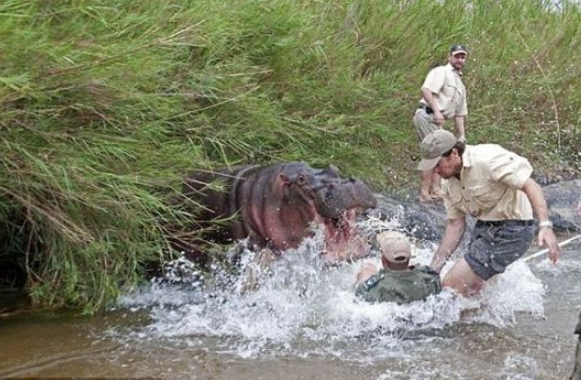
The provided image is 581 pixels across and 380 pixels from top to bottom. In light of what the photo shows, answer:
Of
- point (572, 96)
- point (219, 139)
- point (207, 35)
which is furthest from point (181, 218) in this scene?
point (572, 96)

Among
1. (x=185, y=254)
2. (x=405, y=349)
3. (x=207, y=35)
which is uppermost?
(x=207, y=35)

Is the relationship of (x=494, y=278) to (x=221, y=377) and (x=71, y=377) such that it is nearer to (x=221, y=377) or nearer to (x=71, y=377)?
(x=221, y=377)

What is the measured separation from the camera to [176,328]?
530 cm

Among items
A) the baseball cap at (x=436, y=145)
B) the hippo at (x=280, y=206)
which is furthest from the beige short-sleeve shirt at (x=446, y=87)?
the baseball cap at (x=436, y=145)

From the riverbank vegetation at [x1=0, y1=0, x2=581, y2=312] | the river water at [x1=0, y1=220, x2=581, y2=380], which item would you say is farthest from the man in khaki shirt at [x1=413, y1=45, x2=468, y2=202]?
the river water at [x1=0, y1=220, x2=581, y2=380]

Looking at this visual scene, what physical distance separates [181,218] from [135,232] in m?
0.54

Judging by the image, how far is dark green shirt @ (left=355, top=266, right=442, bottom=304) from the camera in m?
5.09

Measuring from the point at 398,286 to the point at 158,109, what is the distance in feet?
5.73

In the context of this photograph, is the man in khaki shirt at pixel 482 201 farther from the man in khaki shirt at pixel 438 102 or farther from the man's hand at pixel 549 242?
the man in khaki shirt at pixel 438 102

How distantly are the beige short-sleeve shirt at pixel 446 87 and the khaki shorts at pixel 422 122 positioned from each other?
17 cm

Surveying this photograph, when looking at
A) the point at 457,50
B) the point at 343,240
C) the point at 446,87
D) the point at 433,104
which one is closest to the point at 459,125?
the point at 446,87

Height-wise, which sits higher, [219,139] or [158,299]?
[219,139]

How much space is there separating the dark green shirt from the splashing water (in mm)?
46

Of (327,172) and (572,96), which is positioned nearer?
(327,172)
